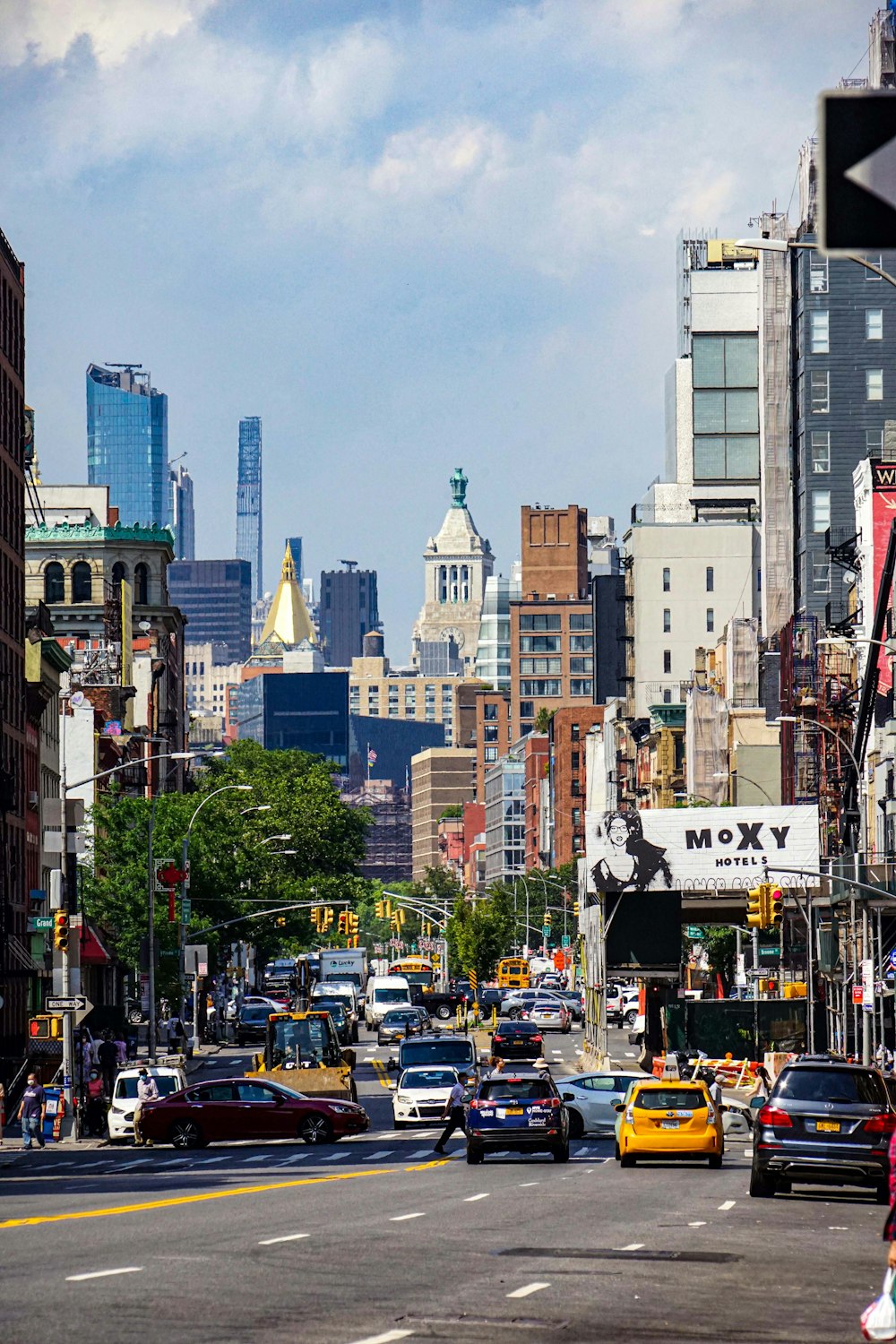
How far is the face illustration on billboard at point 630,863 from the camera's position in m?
68.2

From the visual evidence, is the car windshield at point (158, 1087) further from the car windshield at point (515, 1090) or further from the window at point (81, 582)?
the window at point (81, 582)

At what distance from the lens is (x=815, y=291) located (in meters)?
134

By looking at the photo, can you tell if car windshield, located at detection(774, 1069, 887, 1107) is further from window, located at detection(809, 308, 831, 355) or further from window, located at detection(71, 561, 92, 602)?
window, located at detection(71, 561, 92, 602)

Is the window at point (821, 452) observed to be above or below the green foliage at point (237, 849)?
above

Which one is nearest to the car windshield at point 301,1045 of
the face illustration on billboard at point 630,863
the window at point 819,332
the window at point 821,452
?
the face illustration on billboard at point 630,863

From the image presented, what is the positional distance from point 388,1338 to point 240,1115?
1075 inches

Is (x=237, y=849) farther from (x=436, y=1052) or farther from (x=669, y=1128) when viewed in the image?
(x=669, y=1128)

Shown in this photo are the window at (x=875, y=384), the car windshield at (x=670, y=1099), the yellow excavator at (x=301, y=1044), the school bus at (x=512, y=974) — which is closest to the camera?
the car windshield at (x=670, y=1099)

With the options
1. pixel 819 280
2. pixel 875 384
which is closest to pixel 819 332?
pixel 819 280

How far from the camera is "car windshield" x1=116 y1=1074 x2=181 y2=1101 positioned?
1793 inches

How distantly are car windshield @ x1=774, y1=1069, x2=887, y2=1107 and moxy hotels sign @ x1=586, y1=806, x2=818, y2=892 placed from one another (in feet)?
132

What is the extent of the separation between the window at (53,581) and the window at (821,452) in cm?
5029

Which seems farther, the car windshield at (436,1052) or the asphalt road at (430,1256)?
the car windshield at (436,1052)

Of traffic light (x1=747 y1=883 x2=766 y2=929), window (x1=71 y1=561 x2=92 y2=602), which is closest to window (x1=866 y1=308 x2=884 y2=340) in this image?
window (x1=71 y1=561 x2=92 y2=602)
